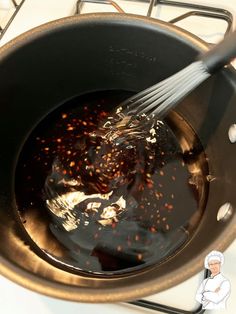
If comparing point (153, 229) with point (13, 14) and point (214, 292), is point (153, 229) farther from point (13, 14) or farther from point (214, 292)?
point (13, 14)

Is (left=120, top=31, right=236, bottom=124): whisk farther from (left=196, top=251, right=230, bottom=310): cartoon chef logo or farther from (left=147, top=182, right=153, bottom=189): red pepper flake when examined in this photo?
(left=196, top=251, right=230, bottom=310): cartoon chef logo

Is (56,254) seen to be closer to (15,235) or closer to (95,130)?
(15,235)

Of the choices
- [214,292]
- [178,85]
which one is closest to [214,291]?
[214,292]

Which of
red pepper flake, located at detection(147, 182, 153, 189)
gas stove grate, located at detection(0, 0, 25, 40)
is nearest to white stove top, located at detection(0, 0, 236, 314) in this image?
gas stove grate, located at detection(0, 0, 25, 40)

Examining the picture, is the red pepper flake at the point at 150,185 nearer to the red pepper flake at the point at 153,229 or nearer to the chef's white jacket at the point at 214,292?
the red pepper flake at the point at 153,229

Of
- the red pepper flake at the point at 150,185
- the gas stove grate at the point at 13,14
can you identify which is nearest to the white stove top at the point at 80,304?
the gas stove grate at the point at 13,14

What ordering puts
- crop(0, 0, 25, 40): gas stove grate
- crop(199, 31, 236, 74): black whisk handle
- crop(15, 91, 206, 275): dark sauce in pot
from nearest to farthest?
crop(199, 31, 236, 74): black whisk handle < crop(15, 91, 206, 275): dark sauce in pot < crop(0, 0, 25, 40): gas stove grate
